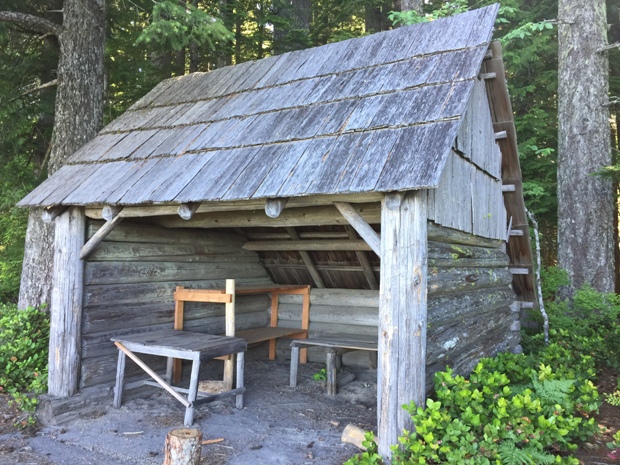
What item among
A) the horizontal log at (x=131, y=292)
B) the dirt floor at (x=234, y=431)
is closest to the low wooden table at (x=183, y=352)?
the dirt floor at (x=234, y=431)

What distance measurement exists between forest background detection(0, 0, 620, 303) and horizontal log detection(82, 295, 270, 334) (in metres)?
4.03

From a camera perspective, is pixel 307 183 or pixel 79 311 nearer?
pixel 307 183

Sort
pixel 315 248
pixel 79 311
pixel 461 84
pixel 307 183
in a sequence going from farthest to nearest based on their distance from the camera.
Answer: pixel 315 248, pixel 79 311, pixel 461 84, pixel 307 183

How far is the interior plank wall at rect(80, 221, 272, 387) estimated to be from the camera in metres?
5.97

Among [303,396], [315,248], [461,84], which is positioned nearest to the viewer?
[461,84]

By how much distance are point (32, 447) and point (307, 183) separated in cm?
366

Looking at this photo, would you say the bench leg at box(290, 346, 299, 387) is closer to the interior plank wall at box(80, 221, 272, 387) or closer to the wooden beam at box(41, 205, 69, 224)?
the interior plank wall at box(80, 221, 272, 387)

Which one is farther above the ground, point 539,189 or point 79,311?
point 539,189

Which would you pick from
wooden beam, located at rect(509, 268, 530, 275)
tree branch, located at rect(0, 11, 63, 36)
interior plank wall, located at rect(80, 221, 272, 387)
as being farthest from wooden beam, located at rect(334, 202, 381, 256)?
tree branch, located at rect(0, 11, 63, 36)

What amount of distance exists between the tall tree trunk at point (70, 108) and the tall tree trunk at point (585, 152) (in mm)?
8336

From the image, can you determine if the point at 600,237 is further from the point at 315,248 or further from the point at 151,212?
the point at 151,212

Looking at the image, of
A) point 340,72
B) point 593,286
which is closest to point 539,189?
point 593,286

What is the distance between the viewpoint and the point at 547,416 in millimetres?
4461

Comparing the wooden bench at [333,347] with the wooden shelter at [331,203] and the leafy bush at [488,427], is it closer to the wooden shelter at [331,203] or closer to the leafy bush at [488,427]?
the wooden shelter at [331,203]
